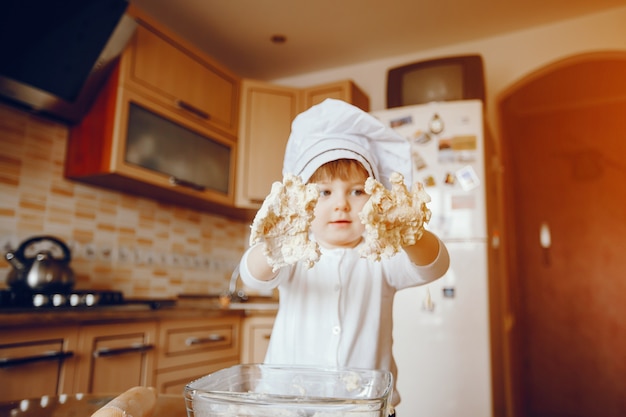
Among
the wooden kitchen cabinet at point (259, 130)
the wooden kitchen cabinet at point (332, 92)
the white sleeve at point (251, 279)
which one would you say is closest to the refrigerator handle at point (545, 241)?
the wooden kitchen cabinet at point (332, 92)

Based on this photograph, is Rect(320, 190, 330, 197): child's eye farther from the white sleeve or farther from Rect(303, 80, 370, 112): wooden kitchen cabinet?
Rect(303, 80, 370, 112): wooden kitchen cabinet

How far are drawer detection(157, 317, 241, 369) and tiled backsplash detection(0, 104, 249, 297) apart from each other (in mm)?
450

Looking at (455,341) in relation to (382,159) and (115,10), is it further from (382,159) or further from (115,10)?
(115,10)

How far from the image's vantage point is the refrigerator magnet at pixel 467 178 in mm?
1812

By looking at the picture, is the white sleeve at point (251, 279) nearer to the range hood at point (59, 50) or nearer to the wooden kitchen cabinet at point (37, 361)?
the wooden kitchen cabinet at point (37, 361)

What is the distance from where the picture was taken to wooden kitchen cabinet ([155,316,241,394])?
1665 millimetres

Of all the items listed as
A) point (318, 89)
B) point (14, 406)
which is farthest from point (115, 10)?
point (14, 406)

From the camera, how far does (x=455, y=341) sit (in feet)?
5.59

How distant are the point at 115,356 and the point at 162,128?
94cm

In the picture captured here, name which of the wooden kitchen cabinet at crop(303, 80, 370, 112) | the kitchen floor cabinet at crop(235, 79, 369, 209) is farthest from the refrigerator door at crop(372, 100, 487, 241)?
the kitchen floor cabinet at crop(235, 79, 369, 209)

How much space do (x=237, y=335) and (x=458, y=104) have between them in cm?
136

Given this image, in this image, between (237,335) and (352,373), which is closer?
(352,373)

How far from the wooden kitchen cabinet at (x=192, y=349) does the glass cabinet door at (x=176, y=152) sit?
610 millimetres

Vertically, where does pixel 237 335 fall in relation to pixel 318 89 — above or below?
below
